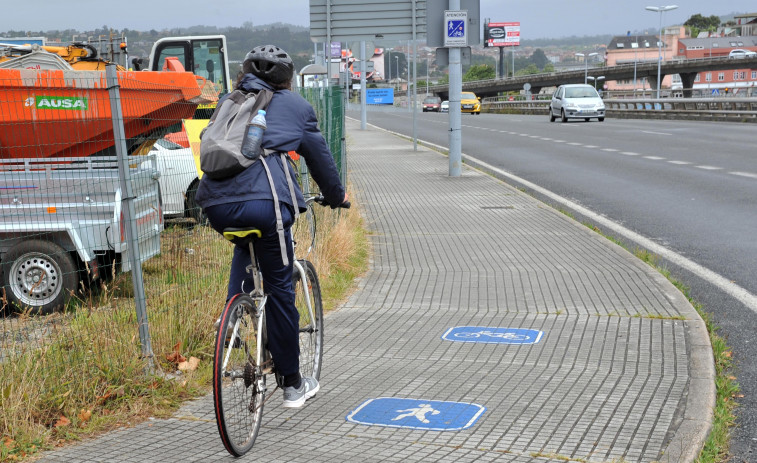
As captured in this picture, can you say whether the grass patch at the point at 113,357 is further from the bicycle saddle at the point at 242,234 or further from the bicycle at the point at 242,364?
the bicycle saddle at the point at 242,234

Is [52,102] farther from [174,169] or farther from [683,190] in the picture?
[683,190]

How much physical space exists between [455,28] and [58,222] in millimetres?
11604

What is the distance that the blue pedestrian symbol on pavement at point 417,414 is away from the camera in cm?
471

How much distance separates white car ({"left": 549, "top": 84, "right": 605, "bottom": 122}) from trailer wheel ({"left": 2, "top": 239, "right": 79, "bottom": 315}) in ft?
122

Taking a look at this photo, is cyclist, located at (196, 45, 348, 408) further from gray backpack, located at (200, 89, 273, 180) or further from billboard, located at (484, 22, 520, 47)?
billboard, located at (484, 22, 520, 47)

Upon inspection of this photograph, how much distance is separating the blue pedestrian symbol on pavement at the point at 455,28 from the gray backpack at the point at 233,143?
13.9 metres

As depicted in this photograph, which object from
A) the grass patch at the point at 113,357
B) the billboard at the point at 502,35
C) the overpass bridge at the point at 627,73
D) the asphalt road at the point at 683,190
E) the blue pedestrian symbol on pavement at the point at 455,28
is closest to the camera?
the grass patch at the point at 113,357

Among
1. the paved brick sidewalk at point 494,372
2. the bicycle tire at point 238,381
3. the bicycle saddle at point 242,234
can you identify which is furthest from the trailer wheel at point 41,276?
the bicycle saddle at point 242,234

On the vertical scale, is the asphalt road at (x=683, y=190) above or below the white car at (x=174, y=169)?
below

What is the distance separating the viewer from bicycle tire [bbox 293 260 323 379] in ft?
17.1

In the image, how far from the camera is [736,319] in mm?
7070

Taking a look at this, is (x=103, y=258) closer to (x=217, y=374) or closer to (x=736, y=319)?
(x=217, y=374)

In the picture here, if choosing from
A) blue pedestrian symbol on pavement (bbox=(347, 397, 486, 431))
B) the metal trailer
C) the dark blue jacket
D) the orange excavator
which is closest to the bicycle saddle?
the dark blue jacket

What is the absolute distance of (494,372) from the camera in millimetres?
5594
